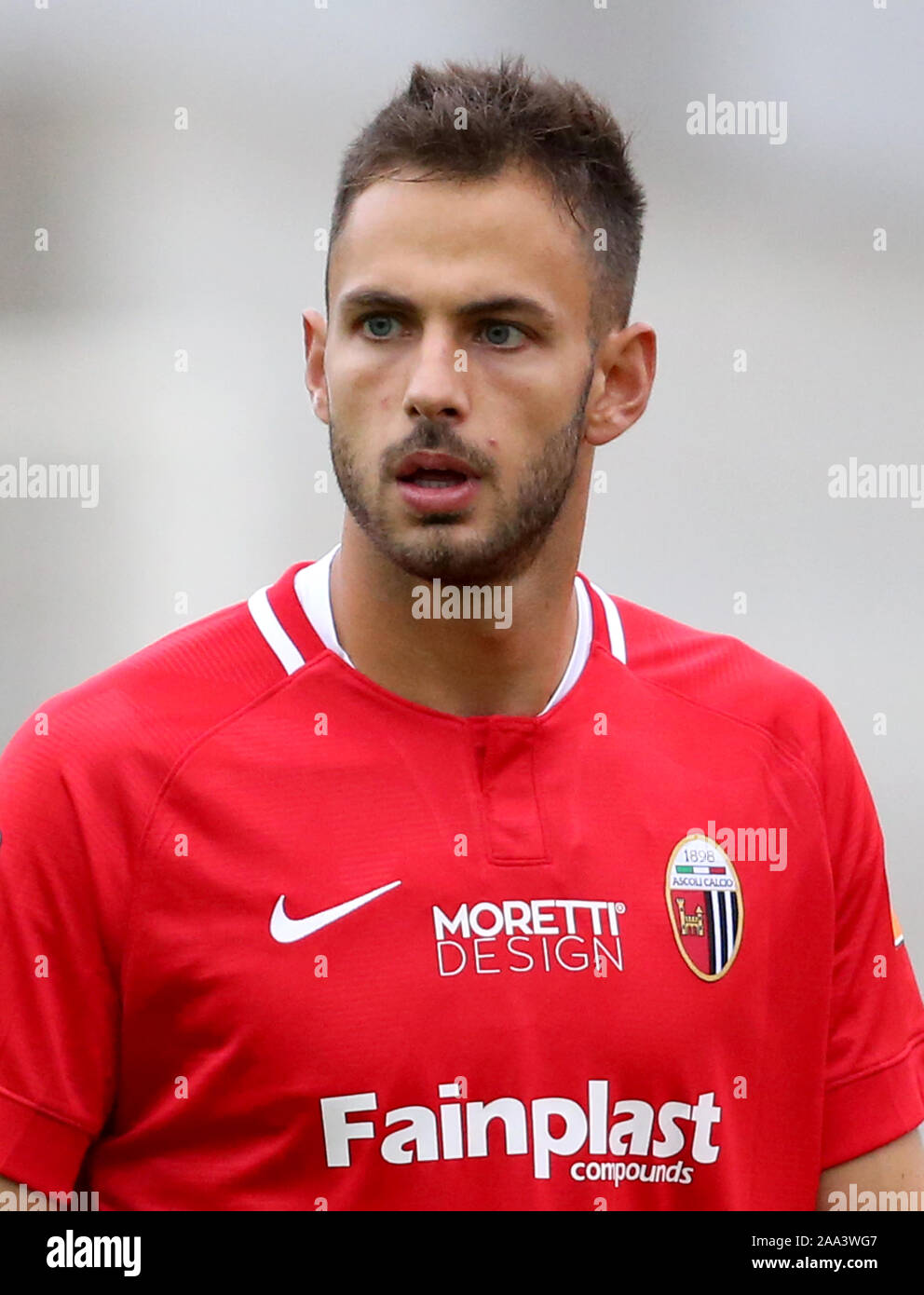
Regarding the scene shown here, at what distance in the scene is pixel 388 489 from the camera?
1.77 m

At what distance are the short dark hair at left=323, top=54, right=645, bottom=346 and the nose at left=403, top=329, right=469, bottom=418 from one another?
20 cm

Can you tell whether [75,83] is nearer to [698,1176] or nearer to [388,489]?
[388,489]

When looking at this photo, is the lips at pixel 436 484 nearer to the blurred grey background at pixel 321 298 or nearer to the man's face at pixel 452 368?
the man's face at pixel 452 368

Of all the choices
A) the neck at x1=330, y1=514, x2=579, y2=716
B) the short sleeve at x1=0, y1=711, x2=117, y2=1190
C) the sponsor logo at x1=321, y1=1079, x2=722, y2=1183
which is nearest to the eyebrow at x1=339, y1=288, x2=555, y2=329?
the neck at x1=330, y1=514, x2=579, y2=716

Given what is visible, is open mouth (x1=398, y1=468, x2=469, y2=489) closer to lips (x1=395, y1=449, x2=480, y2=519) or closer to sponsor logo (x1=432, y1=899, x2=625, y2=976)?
lips (x1=395, y1=449, x2=480, y2=519)

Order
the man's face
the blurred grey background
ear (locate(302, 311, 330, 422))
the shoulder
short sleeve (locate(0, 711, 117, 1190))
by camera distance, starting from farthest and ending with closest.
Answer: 1. the blurred grey background
2. the shoulder
3. ear (locate(302, 311, 330, 422))
4. the man's face
5. short sleeve (locate(0, 711, 117, 1190))

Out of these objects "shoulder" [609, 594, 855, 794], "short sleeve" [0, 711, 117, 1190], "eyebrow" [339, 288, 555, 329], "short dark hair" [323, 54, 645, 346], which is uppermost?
"short dark hair" [323, 54, 645, 346]

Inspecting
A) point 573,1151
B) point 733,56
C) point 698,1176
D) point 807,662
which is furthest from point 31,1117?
point 733,56

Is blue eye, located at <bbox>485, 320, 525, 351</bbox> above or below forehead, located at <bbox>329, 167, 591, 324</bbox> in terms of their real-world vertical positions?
below

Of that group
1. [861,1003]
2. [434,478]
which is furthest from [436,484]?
[861,1003]

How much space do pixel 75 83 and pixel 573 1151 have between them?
2.72m

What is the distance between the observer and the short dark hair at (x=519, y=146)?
184cm

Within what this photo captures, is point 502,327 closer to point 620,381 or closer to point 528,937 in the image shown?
point 620,381

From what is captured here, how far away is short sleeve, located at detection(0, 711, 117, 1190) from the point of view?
1.66m
